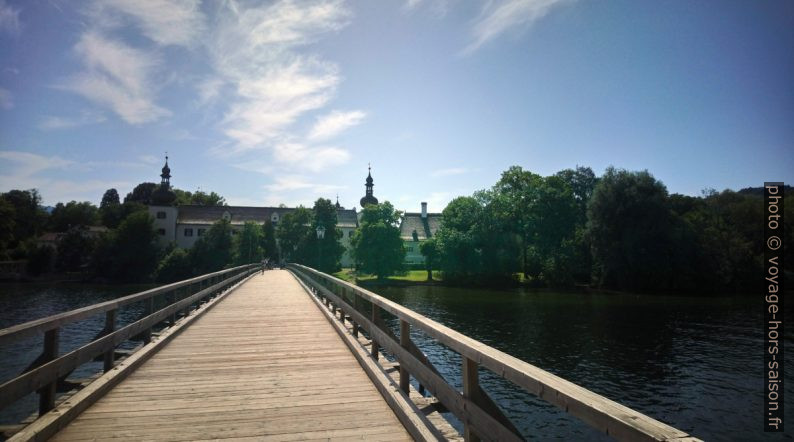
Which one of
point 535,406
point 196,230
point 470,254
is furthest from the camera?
point 196,230

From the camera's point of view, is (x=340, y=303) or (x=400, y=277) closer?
(x=340, y=303)

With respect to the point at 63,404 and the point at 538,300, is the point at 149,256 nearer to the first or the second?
the point at 538,300

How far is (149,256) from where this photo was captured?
68438 mm

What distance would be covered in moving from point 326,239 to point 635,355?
49.6 meters

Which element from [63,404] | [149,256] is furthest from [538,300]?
[149,256]

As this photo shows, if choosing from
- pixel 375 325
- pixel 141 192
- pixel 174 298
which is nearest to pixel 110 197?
pixel 141 192

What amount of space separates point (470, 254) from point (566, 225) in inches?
488

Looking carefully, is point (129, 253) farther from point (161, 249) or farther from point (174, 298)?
point (174, 298)

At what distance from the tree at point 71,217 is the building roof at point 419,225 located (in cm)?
7401

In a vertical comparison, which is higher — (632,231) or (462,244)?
(632,231)

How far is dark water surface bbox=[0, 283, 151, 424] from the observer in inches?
501

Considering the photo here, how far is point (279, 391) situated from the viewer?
16.2 feet

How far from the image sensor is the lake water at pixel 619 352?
472 inches

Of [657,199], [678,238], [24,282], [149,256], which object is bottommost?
[24,282]
